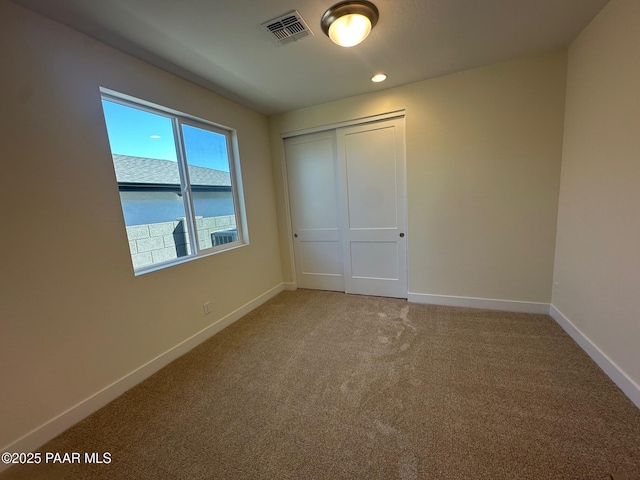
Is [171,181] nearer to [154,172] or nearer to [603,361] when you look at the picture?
[154,172]

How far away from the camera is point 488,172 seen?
2.66 m

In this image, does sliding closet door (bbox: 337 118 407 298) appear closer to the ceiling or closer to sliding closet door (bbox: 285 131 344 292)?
sliding closet door (bbox: 285 131 344 292)

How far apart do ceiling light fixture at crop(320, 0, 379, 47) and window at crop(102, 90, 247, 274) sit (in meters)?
1.61

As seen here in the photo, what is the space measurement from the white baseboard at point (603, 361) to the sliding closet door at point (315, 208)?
7.79ft

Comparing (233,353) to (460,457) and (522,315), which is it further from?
(522,315)

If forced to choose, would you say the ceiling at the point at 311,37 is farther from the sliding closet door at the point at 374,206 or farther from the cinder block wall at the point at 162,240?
the cinder block wall at the point at 162,240

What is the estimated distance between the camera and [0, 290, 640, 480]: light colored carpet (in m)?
1.28

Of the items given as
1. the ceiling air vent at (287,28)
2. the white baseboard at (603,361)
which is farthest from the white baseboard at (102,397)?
the white baseboard at (603,361)

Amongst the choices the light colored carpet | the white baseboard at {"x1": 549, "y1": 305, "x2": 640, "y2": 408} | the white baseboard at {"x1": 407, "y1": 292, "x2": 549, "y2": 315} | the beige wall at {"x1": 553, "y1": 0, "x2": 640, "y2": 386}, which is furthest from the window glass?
the white baseboard at {"x1": 549, "y1": 305, "x2": 640, "y2": 408}

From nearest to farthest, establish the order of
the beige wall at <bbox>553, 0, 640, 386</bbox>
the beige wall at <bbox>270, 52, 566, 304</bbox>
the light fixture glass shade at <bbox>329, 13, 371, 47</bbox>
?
the beige wall at <bbox>553, 0, 640, 386</bbox> < the light fixture glass shade at <bbox>329, 13, 371, 47</bbox> < the beige wall at <bbox>270, 52, 566, 304</bbox>

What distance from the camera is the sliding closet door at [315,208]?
11.4ft

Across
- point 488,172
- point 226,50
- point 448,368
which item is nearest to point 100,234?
point 226,50

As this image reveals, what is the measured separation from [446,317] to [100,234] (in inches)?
126

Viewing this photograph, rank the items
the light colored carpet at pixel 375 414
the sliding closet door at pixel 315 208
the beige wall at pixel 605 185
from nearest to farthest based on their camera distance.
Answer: the light colored carpet at pixel 375 414
the beige wall at pixel 605 185
the sliding closet door at pixel 315 208
